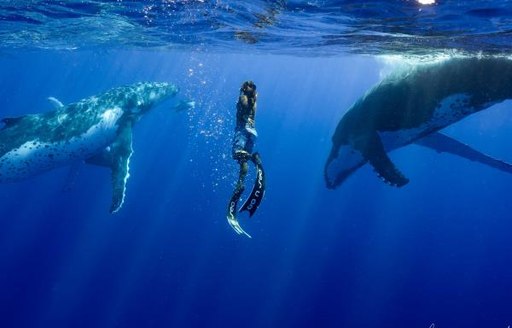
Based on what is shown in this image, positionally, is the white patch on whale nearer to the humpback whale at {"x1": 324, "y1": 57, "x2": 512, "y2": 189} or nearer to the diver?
the humpback whale at {"x1": 324, "y1": 57, "x2": 512, "y2": 189}

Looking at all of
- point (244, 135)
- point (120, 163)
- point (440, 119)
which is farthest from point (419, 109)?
point (120, 163)

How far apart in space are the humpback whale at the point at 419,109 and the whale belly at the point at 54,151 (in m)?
7.88

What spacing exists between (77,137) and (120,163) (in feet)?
5.21

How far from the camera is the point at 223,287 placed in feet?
80.3

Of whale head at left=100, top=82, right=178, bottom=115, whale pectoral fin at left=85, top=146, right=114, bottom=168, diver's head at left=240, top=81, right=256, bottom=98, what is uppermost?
diver's head at left=240, top=81, right=256, bottom=98

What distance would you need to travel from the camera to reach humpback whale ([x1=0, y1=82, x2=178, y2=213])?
42.4ft

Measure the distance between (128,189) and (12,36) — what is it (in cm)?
1336

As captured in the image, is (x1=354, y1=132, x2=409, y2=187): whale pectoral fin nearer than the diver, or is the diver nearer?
the diver

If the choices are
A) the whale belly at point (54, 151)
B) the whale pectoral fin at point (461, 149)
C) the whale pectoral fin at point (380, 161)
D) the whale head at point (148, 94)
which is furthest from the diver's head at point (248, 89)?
the whale head at point (148, 94)

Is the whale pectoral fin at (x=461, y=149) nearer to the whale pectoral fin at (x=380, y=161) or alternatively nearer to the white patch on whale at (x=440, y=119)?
the white patch on whale at (x=440, y=119)

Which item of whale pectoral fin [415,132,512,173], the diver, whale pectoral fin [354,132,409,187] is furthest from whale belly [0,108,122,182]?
whale pectoral fin [415,132,512,173]

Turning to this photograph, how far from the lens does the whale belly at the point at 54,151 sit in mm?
12992

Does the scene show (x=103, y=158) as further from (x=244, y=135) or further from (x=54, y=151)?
(x=244, y=135)

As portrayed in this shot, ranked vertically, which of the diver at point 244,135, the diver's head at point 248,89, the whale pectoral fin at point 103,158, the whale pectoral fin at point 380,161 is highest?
the diver's head at point 248,89
